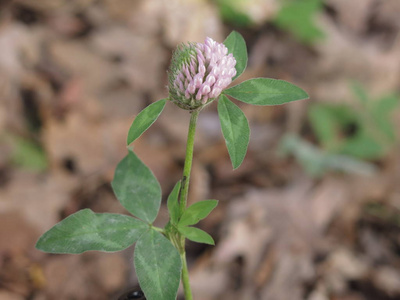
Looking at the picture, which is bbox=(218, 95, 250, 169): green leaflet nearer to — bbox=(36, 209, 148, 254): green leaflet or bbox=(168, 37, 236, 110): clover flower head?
bbox=(168, 37, 236, 110): clover flower head

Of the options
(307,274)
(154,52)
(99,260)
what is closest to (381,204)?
(307,274)

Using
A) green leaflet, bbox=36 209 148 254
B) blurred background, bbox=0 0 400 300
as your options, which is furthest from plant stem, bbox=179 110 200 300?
blurred background, bbox=0 0 400 300

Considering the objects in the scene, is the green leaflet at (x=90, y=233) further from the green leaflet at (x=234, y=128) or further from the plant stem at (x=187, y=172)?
the green leaflet at (x=234, y=128)

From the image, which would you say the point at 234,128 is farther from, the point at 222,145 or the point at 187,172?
the point at 222,145

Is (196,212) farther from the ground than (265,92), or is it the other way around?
(265,92)

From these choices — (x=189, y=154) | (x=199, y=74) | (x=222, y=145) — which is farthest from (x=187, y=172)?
(x=222, y=145)

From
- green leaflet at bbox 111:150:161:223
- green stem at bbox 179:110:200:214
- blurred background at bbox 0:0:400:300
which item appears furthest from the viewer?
blurred background at bbox 0:0:400:300

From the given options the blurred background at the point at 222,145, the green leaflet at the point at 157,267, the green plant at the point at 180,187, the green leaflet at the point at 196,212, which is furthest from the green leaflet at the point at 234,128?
the blurred background at the point at 222,145
